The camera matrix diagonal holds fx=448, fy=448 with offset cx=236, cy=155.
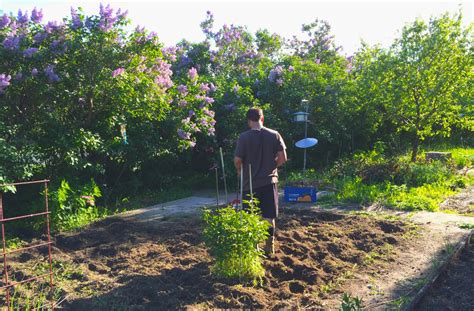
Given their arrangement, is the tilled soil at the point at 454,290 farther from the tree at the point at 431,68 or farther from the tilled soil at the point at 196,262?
the tree at the point at 431,68

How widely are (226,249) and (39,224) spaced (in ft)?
11.9

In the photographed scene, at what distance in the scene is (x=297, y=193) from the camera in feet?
27.5

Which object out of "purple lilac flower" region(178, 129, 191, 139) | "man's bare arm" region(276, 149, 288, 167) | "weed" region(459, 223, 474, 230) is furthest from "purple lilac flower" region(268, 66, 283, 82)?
"man's bare arm" region(276, 149, 288, 167)

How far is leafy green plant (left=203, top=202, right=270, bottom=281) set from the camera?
4270mm

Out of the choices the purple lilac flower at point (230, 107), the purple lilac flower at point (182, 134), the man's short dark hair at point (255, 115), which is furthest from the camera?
the purple lilac flower at point (230, 107)

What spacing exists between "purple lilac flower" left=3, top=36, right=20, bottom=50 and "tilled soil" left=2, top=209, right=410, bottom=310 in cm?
274

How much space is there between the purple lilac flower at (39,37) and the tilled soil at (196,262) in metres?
2.86

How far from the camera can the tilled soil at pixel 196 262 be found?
4055 mm

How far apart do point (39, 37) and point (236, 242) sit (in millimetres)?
4477

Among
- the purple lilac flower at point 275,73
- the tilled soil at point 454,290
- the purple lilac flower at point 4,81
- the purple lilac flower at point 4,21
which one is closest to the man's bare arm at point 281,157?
the tilled soil at point 454,290

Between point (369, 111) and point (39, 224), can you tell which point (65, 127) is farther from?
point (369, 111)

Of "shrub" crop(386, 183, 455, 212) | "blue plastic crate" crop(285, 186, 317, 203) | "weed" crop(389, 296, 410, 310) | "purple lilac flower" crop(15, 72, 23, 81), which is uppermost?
"purple lilac flower" crop(15, 72, 23, 81)

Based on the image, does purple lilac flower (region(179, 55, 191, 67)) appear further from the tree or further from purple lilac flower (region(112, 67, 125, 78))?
purple lilac flower (region(112, 67, 125, 78))

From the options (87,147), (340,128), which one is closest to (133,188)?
(87,147)
